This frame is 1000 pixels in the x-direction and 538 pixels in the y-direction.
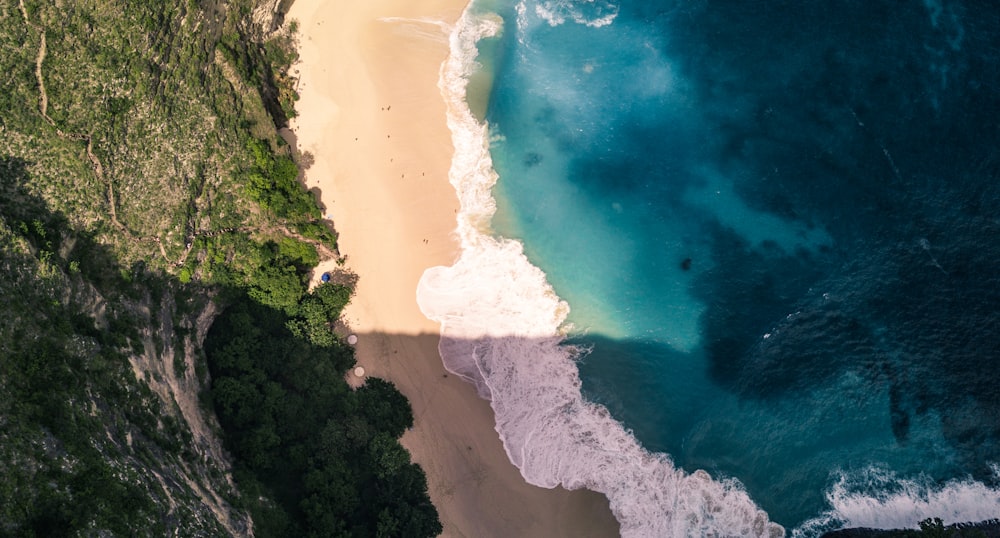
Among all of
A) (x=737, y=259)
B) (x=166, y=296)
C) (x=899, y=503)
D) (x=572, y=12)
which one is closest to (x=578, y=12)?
(x=572, y=12)

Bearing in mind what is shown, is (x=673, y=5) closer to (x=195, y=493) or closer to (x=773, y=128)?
(x=773, y=128)

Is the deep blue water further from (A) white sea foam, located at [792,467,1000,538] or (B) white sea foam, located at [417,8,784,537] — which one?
(B) white sea foam, located at [417,8,784,537]

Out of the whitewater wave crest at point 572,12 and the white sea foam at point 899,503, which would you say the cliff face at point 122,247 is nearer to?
the whitewater wave crest at point 572,12

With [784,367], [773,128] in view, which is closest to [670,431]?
[784,367]

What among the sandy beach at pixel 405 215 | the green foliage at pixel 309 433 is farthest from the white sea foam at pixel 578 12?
the green foliage at pixel 309 433

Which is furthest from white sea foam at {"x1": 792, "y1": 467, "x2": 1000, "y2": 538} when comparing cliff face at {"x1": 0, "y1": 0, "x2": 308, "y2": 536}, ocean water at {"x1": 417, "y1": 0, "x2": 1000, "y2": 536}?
cliff face at {"x1": 0, "y1": 0, "x2": 308, "y2": 536}
